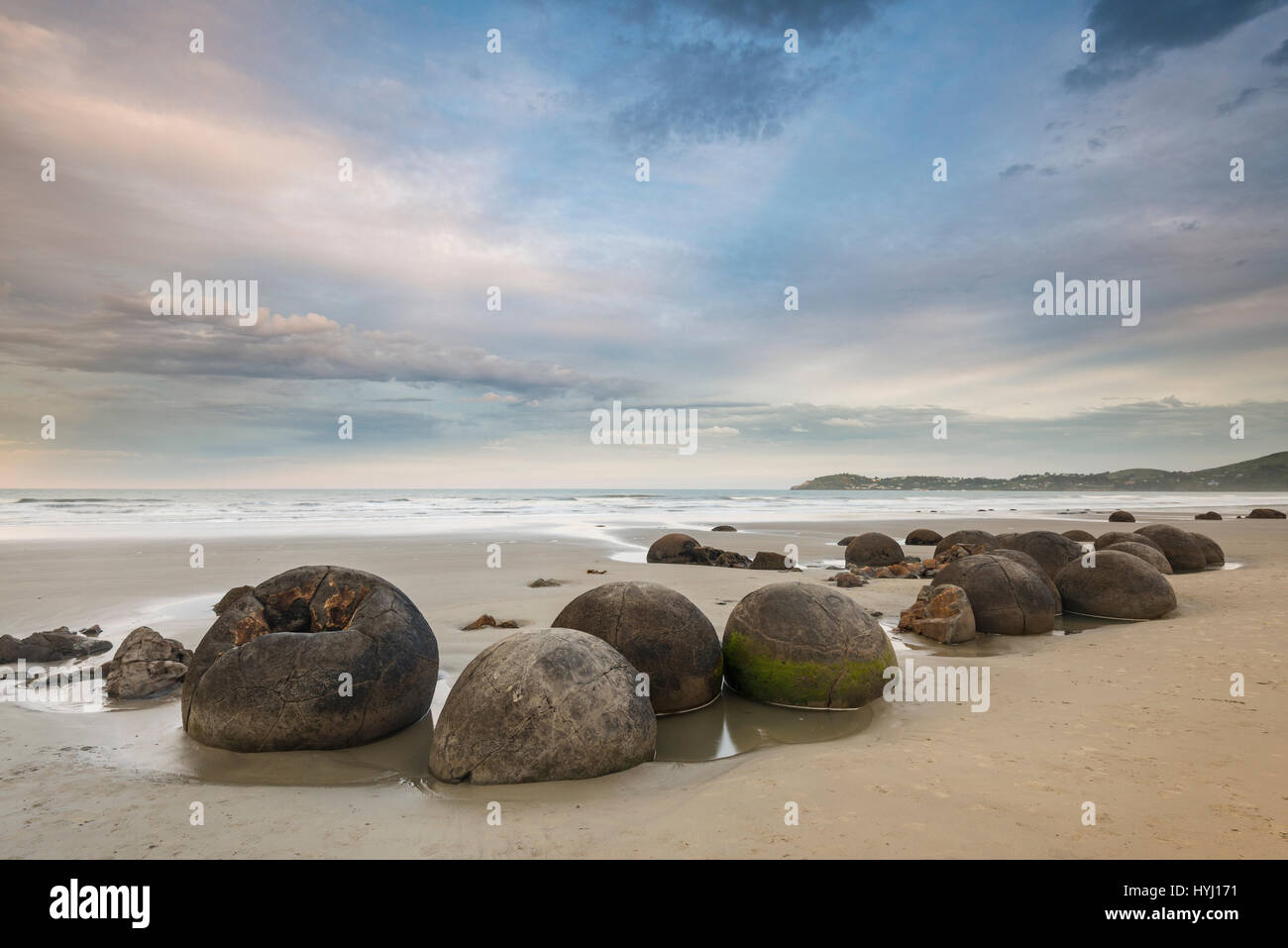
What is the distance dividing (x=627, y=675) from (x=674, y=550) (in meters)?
13.6

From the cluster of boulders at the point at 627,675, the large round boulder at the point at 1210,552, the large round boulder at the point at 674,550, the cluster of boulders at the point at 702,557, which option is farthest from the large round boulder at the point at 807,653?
the large round boulder at the point at 1210,552

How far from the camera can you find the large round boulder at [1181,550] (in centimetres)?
1581

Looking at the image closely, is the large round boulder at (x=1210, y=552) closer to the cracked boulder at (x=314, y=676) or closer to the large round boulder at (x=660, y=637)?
the large round boulder at (x=660, y=637)

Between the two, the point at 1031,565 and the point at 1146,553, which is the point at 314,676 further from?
the point at 1146,553

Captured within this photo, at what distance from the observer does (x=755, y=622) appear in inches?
277

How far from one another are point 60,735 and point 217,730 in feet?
5.55

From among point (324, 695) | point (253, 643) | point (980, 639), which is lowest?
point (980, 639)

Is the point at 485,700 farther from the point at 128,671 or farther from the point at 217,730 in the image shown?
the point at 128,671

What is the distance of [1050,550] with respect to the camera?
43.6 feet

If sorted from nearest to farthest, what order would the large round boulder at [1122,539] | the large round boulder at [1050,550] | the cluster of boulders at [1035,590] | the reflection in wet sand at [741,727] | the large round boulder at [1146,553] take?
the reflection in wet sand at [741,727] → the cluster of boulders at [1035,590] → the large round boulder at [1050,550] → the large round boulder at [1146,553] → the large round boulder at [1122,539]

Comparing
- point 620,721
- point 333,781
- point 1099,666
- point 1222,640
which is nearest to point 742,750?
point 620,721

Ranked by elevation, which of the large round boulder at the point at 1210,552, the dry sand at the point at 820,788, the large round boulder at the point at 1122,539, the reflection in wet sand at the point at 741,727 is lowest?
the reflection in wet sand at the point at 741,727

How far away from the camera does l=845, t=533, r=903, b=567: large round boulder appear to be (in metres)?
18.4

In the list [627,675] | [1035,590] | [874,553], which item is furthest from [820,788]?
[874,553]
